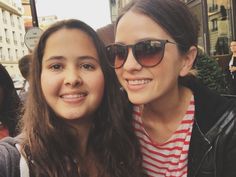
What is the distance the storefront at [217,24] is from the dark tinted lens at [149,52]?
26.5 feet

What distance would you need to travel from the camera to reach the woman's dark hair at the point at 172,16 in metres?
1.83

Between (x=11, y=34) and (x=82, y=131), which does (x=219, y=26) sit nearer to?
(x=82, y=131)

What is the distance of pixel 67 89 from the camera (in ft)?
5.69

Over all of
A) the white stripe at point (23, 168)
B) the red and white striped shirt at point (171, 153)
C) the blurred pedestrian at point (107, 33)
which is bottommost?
the red and white striped shirt at point (171, 153)

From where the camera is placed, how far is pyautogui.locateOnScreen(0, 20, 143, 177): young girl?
5.73ft

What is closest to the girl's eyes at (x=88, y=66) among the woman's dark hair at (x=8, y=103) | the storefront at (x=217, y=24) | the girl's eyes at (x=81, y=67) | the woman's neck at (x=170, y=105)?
the girl's eyes at (x=81, y=67)

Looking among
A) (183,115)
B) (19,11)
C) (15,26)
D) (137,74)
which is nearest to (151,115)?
(183,115)

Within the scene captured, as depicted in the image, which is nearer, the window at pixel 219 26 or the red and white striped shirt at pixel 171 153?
the red and white striped shirt at pixel 171 153

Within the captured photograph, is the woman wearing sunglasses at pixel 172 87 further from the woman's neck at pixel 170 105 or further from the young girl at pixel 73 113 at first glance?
the young girl at pixel 73 113

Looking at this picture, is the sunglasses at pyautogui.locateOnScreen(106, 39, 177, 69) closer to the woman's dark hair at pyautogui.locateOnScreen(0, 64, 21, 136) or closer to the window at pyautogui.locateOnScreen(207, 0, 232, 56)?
the woman's dark hair at pyautogui.locateOnScreen(0, 64, 21, 136)

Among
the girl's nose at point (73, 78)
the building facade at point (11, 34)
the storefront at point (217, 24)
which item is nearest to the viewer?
the girl's nose at point (73, 78)

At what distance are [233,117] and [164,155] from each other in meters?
0.46

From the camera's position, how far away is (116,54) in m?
1.90

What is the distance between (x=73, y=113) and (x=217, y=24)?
29.7 feet
